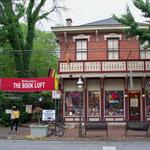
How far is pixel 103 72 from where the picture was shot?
122ft

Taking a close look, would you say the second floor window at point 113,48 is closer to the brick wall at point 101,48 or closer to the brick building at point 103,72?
the brick building at point 103,72

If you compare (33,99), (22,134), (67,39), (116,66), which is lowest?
(22,134)

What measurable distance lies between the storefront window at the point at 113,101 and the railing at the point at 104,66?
7.88 ft

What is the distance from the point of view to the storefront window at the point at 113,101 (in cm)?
3866

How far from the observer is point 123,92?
38.6 metres

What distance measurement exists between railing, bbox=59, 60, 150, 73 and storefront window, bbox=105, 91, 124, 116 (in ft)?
7.88

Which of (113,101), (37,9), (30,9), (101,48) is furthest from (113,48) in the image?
(30,9)

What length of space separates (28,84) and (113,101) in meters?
7.83

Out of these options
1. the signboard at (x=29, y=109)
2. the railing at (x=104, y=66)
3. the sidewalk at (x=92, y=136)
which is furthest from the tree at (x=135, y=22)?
the signboard at (x=29, y=109)

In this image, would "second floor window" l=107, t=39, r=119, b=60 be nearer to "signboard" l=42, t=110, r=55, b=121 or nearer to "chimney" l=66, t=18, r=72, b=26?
"chimney" l=66, t=18, r=72, b=26

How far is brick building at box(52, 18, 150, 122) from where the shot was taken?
37.3 meters

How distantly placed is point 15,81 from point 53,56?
37.5 metres

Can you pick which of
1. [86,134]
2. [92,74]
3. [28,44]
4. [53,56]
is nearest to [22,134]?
[86,134]

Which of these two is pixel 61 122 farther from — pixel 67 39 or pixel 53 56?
pixel 53 56
